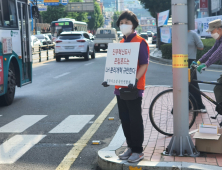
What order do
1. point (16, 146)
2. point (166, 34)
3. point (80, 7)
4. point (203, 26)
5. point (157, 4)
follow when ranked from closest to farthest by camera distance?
point (16, 146), point (203, 26), point (166, 34), point (157, 4), point (80, 7)

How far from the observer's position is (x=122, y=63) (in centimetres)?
465

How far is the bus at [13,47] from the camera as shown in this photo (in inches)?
349

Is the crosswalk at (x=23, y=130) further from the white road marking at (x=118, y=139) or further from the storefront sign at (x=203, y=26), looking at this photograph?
the storefront sign at (x=203, y=26)

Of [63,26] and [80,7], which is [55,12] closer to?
[80,7]

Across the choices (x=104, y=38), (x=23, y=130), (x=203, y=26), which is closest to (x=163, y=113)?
(x=23, y=130)

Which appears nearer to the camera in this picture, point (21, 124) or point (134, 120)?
point (134, 120)

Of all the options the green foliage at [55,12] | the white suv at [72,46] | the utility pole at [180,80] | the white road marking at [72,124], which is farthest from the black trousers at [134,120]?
the green foliage at [55,12]

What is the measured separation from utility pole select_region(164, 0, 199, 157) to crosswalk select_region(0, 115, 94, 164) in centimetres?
202

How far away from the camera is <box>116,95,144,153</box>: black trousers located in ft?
15.2

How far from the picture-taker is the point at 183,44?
15.4 ft

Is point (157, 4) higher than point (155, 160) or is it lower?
higher

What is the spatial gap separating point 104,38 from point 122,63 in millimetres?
30651

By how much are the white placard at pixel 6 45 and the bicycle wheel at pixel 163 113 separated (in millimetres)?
4202

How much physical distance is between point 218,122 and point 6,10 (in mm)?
5388
